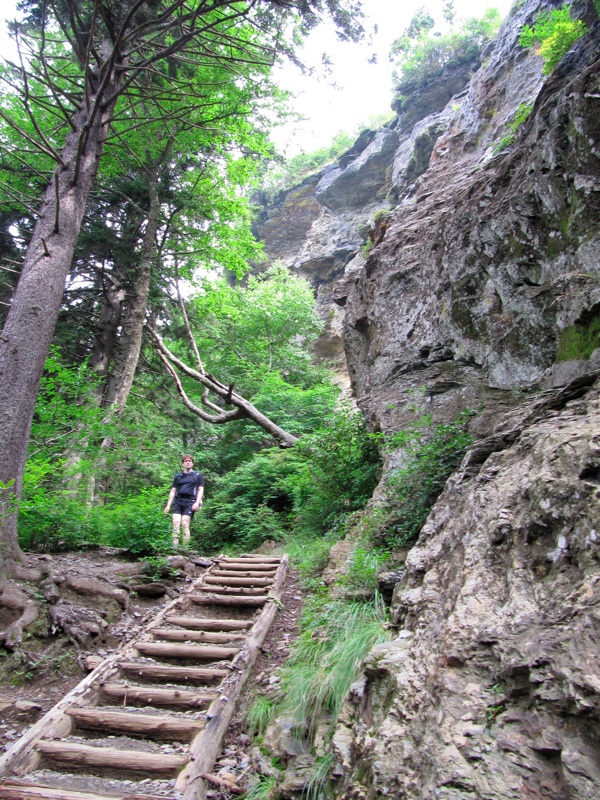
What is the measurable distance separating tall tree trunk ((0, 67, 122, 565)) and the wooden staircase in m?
1.97

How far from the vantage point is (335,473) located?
8.47 meters

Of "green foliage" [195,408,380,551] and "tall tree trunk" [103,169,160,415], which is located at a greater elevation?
"tall tree trunk" [103,169,160,415]

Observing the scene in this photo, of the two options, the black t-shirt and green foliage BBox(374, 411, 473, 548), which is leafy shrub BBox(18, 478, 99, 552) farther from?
green foliage BBox(374, 411, 473, 548)

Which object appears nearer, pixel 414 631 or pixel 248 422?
pixel 414 631

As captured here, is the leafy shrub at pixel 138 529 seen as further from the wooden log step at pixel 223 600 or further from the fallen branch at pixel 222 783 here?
the fallen branch at pixel 222 783

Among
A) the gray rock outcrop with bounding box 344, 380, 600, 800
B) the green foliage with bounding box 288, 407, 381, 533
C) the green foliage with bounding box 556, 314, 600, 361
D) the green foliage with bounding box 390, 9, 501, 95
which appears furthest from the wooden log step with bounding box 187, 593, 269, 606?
the green foliage with bounding box 390, 9, 501, 95

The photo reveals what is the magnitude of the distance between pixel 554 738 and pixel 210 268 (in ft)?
48.1

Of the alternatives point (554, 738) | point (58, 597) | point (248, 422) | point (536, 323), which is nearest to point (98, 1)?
point (536, 323)

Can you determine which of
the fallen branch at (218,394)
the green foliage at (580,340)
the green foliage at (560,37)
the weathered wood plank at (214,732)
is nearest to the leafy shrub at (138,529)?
the weathered wood plank at (214,732)

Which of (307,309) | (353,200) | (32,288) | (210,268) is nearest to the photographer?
(32,288)

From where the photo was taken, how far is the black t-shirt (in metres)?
8.18

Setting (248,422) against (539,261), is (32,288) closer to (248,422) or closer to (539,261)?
(539,261)

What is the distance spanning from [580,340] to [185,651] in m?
4.59

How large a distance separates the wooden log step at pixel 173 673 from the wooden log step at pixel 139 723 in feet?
2.01
